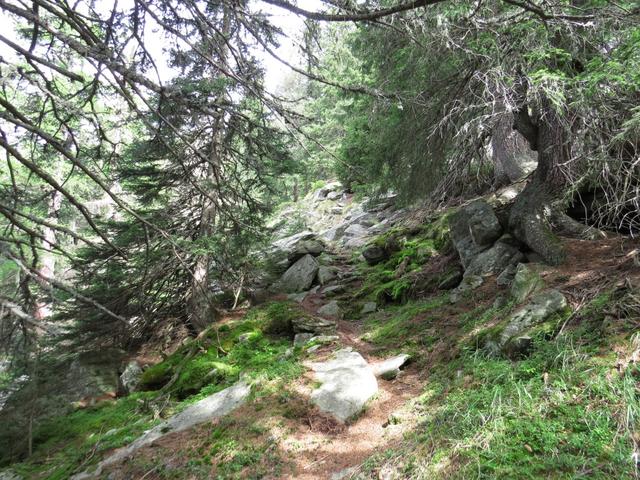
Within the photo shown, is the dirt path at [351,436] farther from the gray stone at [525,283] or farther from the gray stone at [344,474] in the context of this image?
the gray stone at [525,283]

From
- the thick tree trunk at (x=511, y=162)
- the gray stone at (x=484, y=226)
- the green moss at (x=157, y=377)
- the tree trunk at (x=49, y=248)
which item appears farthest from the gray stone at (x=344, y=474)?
the thick tree trunk at (x=511, y=162)

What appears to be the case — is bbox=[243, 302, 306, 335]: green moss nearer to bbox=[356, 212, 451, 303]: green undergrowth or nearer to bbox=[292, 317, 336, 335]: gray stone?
bbox=[292, 317, 336, 335]: gray stone

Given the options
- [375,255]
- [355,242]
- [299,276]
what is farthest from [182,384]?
[355,242]

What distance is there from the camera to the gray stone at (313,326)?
6.88m

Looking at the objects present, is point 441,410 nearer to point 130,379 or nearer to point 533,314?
point 533,314

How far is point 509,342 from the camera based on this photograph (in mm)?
4176

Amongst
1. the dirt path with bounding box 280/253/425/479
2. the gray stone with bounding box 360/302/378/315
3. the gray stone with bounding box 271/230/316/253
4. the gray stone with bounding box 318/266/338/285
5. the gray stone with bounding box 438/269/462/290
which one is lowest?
the dirt path with bounding box 280/253/425/479

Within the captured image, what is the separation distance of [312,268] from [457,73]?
6502 mm

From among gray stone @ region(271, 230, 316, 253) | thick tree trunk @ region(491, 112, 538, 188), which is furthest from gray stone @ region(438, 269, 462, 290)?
gray stone @ region(271, 230, 316, 253)

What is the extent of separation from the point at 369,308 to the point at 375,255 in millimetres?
2904

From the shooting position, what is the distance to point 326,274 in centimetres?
1086

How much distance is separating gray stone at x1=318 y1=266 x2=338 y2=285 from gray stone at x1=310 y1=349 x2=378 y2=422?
215 inches

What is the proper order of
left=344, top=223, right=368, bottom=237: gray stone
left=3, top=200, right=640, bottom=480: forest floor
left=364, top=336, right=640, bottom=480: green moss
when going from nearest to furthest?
1. left=364, top=336, right=640, bottom=480: green moss
2. left=3, top=200, right=640, bottom=480: forest floor
3. left=344, top=223, right=368, bottom=237: gray stone

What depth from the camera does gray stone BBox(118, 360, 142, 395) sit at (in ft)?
24.8
